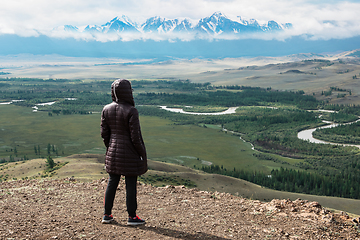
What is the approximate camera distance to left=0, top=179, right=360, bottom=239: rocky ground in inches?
412

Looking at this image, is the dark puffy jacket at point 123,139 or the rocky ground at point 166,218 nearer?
the rocky ground at point 166,218

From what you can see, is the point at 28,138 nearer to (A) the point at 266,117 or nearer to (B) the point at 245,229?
(A) the point at 266,117

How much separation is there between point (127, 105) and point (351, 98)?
201 metres

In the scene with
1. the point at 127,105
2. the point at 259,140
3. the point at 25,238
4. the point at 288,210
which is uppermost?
the point at 127,105

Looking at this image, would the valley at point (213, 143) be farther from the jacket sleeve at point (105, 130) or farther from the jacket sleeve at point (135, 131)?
the jacket sleeve at point (135, 131)

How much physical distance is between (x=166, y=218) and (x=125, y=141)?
10.4 ft

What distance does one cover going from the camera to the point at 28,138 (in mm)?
103812

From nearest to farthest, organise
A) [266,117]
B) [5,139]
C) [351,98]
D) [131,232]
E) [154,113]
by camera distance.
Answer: [131,232]
[5,139]
[266,117]
[154,113]
[351,98]

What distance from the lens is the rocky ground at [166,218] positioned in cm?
1045

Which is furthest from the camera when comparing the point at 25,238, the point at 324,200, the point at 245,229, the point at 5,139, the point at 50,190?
the point at 5,139

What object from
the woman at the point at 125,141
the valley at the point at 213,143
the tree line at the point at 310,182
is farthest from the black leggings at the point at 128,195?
the tree line at the point at 310,182

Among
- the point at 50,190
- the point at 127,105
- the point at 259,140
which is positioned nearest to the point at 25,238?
the point at 127,105

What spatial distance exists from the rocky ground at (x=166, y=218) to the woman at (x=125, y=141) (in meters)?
1.05

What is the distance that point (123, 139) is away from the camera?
10812mm
